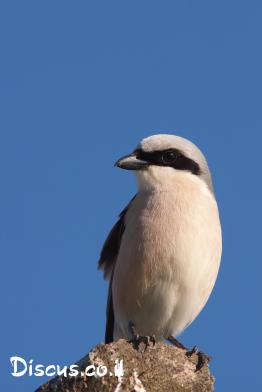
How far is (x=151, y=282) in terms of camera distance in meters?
8.47

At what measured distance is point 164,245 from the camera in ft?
27.5

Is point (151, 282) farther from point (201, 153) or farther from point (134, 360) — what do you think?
point (134, 360)

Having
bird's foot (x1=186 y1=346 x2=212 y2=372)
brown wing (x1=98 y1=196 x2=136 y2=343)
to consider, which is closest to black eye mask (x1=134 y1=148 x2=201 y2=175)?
brown wing (x1=98 y1=196 x2=136 y2=343)

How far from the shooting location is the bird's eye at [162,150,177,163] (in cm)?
915

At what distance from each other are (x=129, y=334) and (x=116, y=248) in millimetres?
1179

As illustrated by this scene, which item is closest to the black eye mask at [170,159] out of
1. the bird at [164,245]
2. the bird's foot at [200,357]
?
the bird at [164,245]

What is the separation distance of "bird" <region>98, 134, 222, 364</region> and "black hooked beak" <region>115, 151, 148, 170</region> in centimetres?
1

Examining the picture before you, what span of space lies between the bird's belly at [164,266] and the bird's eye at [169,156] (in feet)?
2.10

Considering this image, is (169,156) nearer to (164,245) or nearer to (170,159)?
(170,159)

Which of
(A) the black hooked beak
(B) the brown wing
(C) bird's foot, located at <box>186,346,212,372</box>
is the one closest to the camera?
(C) bird's foot, located at <box>186,346,212,372</box>

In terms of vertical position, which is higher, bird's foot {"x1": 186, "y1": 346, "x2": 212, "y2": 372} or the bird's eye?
the bird's eye

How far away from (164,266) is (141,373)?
318 centimetres

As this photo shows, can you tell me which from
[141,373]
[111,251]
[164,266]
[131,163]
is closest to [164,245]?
[164,266]

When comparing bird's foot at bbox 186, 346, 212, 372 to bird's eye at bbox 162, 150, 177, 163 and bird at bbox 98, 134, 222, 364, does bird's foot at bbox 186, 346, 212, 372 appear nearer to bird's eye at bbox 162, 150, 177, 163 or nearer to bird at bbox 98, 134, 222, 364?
bird at bbox 98, 134, 222, 364
